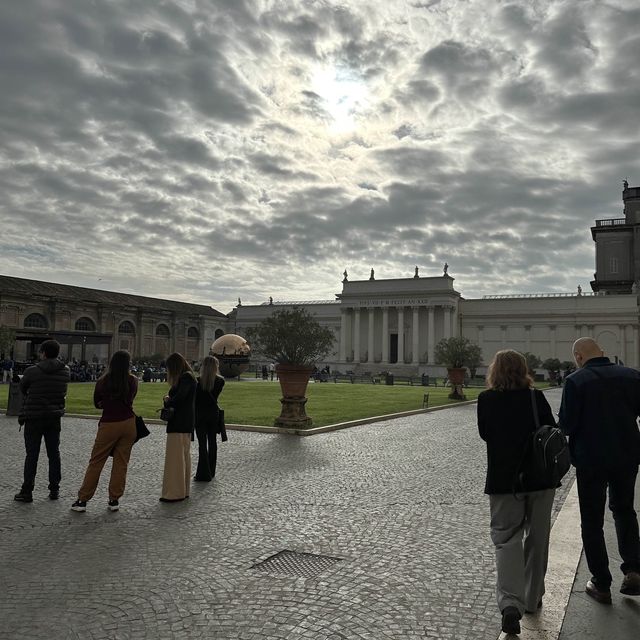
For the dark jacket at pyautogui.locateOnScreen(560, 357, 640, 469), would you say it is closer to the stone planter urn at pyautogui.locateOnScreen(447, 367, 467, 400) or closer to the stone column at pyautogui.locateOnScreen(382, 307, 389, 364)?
the stone planter urn at pyautogui.locateOnScreen(447, 367, 467, 400)

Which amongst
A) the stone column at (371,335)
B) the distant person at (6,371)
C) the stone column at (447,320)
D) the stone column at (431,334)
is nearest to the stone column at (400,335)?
the stone column at (431,334)

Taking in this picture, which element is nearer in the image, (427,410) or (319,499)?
(319,499)

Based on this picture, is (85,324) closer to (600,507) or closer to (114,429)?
(114,429)

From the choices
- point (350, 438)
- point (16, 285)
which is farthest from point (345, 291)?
point (350, 438)

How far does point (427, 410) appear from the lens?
22.8 m

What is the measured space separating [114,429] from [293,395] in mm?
8345

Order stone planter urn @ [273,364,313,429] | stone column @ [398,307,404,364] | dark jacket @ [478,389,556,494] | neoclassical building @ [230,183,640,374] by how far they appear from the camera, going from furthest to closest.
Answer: stone column @ [398,307,404,364] < neoclassical building @ [230,183,640,374] < stone planter urn @ [273,364,313,429] < dark jacket @ [478,389,556,494]

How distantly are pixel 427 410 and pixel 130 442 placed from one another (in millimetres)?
17019

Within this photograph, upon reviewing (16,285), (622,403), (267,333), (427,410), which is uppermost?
(16,285)

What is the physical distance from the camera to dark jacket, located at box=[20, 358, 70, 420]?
24.2 feet

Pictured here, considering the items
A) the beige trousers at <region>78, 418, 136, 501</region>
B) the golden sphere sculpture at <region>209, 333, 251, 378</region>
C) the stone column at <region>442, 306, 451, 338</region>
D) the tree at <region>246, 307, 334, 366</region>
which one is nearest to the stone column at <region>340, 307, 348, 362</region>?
the stone column at <region>442, 306, 451, 338</region>

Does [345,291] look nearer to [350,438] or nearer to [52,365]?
[350,438]

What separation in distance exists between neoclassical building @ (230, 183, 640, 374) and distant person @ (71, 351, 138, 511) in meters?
66.5

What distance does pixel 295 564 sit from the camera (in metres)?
5.10
